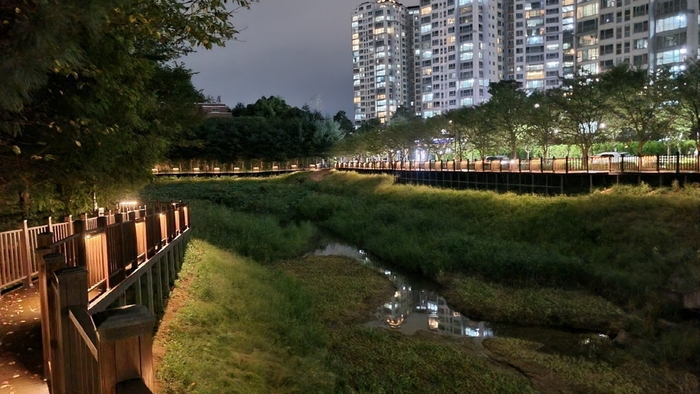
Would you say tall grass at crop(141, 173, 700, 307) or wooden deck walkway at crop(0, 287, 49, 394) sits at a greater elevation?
wooden deck walkway at crop(0, 287, 49, 394)

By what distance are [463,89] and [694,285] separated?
332 ft

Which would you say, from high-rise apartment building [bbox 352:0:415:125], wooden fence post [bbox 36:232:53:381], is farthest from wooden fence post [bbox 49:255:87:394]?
high-rise apartment building [bbox 352:0:415:125]

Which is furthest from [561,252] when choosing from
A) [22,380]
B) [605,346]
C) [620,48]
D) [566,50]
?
[566,50]

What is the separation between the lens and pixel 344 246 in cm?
2802

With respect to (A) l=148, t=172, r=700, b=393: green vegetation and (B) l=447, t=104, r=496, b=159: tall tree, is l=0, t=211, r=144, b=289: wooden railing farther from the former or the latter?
(B) l=447, t=104, r=496, b=159: tall tree

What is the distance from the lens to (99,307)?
5980 millimetres

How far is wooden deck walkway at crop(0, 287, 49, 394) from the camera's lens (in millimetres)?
5355

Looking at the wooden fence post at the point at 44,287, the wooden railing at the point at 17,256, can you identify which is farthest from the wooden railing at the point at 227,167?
the wooden fence post at the point at 44,287

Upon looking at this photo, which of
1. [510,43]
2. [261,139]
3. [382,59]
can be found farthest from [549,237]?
[382,59]

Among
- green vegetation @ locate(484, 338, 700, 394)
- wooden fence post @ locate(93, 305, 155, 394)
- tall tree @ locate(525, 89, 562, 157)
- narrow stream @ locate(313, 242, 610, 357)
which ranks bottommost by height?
narrow stream @ locate(313, 242, 610, 357)

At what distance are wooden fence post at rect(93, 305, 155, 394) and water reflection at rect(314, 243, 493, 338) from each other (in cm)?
1205

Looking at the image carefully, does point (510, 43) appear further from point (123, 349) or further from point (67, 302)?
point (123, 349)

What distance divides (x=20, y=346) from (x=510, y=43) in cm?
12021

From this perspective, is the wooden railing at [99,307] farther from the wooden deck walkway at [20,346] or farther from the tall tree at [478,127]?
the tall tree at [478,127]
